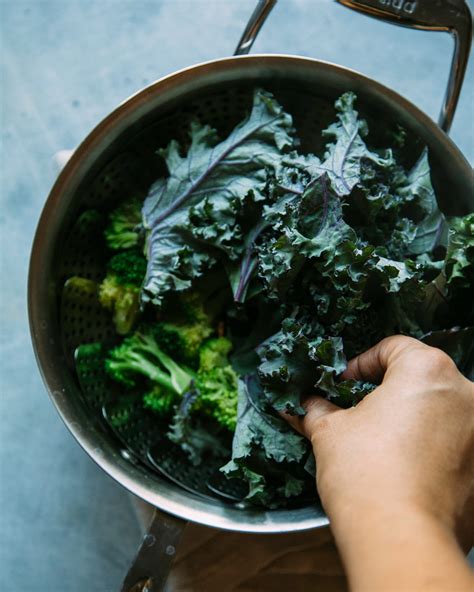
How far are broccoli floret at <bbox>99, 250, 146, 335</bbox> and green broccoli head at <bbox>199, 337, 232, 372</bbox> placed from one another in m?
0.21

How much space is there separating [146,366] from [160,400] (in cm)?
9

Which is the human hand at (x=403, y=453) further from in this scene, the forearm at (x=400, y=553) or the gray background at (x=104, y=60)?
the gray background at (x=104, y=60)

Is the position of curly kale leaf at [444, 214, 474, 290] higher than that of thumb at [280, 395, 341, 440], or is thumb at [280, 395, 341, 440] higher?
curly kale leaf at [444, 214, 474, 290]

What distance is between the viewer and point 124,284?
167 centimetres

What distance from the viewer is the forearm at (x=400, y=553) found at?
92cm

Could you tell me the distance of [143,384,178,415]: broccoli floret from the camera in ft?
5.47

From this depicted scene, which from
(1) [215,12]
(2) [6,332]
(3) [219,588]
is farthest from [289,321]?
(1) [215,12]

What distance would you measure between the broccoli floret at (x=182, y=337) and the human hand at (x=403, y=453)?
481 millimetres

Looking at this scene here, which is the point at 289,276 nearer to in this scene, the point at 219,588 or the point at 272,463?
the point at 272,463

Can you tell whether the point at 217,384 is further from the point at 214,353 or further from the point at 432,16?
the point at 432,16

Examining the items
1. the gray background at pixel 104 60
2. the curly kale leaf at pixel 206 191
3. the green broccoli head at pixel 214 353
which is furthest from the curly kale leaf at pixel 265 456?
the gray background at pixel 104 60

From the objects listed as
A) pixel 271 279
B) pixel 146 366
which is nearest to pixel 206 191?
pixel 271 279

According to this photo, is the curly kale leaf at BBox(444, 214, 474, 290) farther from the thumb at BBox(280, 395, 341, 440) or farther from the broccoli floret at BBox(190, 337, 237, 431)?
the broccoli floret at BBox(190, 337, 237, 431)

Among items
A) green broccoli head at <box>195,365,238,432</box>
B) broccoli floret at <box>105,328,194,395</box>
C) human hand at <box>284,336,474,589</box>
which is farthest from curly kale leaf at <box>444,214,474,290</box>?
broccoli floret at <box>105,328,194,395</box>
